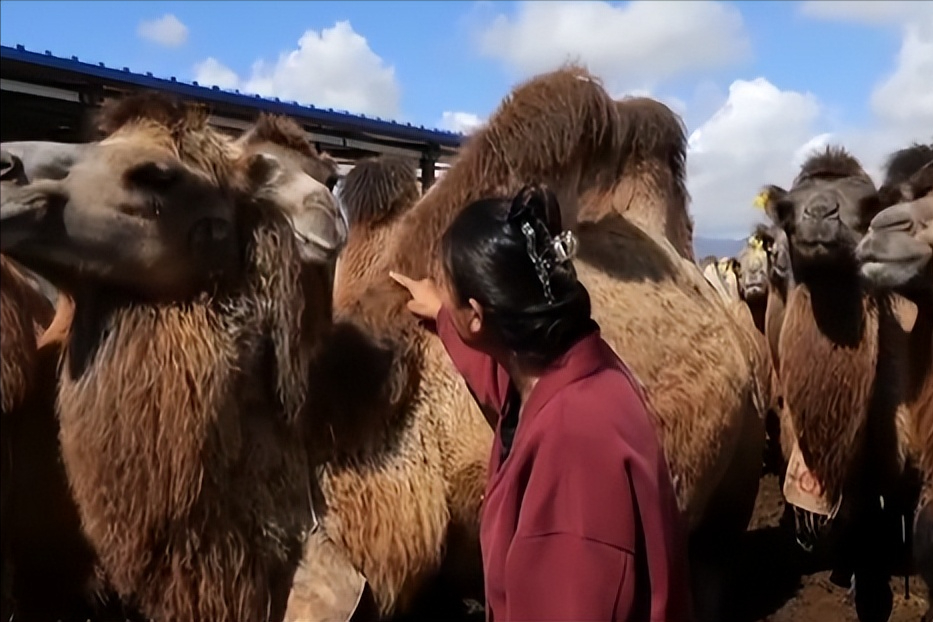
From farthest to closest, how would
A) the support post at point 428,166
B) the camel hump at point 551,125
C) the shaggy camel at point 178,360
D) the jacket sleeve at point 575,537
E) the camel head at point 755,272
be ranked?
the support post at point 428,166 < the camel head at point 755,272 < the camel hump at point 551,125 < the shaggy camel at point 178,360 < the jacket sleeve at point 575,537

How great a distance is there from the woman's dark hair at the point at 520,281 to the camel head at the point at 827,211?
2.68m

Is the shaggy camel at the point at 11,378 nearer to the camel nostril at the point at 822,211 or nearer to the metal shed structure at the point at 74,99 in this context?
the metal shed structure at the point at 74,99

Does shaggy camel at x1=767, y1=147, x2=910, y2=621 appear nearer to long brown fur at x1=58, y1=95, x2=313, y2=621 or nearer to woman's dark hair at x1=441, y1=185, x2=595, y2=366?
long brown fur at x1=58, y1=95, x2=313, y2=621

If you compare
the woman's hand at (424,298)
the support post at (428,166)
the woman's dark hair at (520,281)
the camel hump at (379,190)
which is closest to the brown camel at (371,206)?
the camel hump at (379,190)

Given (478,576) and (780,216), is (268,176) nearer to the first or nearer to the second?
(478,576)

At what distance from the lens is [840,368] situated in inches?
173

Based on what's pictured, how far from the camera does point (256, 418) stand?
284 cm

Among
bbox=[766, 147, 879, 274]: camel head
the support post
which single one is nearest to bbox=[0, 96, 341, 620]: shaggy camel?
bbox=[766, 147, 879, 274]: camel head

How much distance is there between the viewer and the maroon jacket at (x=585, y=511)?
179cm

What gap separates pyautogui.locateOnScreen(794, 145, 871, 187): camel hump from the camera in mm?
4719

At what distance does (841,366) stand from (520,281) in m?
2.80

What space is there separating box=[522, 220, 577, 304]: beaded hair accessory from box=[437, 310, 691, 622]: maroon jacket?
0.12 m

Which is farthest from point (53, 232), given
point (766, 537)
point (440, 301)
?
point (766, 537)

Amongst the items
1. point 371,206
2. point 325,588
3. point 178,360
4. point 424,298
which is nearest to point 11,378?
point 178,360
